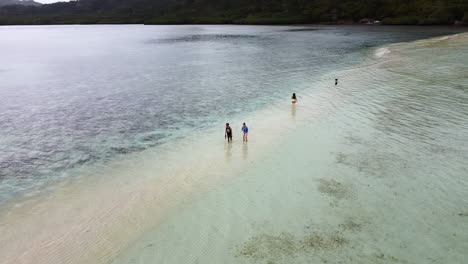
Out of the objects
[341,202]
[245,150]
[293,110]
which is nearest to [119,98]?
[293,110]

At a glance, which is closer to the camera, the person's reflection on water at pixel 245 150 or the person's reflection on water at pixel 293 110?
the person's reflection on water at pixel 245 150

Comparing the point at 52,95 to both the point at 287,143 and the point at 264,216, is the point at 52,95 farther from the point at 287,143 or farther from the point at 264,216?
the point at 264,216

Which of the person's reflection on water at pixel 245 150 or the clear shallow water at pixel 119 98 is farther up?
the clear shallow water at pixel 119 98

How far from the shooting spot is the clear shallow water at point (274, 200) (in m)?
13.9

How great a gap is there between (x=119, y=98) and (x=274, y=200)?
99.6 ft

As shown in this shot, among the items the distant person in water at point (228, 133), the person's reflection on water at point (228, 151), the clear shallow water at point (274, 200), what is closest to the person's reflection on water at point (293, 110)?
the clear shallow water at point (274, 200)

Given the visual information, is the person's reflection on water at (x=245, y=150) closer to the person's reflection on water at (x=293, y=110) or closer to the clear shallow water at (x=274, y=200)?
the clear shallow water at (x=274, y=200)

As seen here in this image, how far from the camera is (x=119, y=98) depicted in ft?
138

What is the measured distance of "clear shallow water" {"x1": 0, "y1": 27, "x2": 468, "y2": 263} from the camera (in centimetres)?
1388

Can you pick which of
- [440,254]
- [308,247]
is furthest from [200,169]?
[440,254]

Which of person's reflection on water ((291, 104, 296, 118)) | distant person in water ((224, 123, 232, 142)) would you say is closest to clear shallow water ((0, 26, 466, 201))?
person's reflection on water ((291, 104, 296, 118))

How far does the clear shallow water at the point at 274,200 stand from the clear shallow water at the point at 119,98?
9.12 feet

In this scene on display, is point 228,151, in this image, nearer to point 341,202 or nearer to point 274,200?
point 274,200

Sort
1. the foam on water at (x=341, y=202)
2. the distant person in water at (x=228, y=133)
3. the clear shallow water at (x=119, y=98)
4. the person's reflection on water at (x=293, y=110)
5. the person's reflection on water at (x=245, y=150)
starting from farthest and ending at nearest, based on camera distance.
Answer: the person's reflection on water at (x=293, y=110) < the clear shallow water at (x=119, y=98) < the distant person in water at (x=228, y=133) < the person's reflection on water at (x=245, y=150) < the foam on water at (x=341, y=202)
